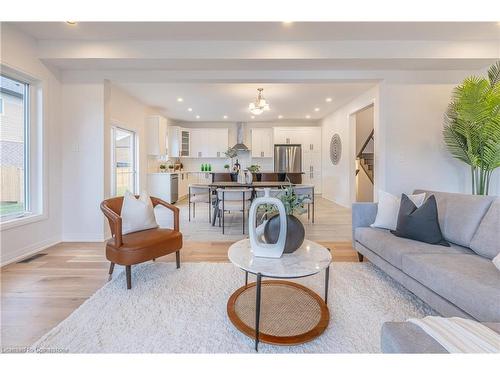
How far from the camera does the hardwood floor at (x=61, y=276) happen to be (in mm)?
1657

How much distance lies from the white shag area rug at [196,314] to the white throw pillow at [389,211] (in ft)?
1.66

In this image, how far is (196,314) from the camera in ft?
5.67

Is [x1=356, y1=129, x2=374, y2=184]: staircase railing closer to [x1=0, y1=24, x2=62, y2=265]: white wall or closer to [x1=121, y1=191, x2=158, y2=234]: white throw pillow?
[x1=121, y1=191, x2=158, y2=234]: white throw pillow

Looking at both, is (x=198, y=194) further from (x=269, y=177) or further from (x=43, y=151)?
(x=269, y=177)

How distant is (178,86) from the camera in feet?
15.6

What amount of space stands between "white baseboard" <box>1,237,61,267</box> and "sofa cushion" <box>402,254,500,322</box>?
403 centimetres

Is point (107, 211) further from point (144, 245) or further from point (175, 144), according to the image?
point (175, 144)

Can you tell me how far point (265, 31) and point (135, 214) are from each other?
2.60 metres

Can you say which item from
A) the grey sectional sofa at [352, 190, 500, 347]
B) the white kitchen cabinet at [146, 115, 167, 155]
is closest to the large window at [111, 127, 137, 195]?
the white kitchen cabinet at [146, 115, 167, 155]

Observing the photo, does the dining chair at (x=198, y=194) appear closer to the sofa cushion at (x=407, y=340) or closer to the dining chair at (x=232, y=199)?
the dining chair at (x=232, y=199)

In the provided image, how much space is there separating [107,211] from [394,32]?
12.5ft

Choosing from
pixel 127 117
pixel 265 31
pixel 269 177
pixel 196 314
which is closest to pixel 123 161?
pixel 127 117

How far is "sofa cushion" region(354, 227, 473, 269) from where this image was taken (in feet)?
6.24
